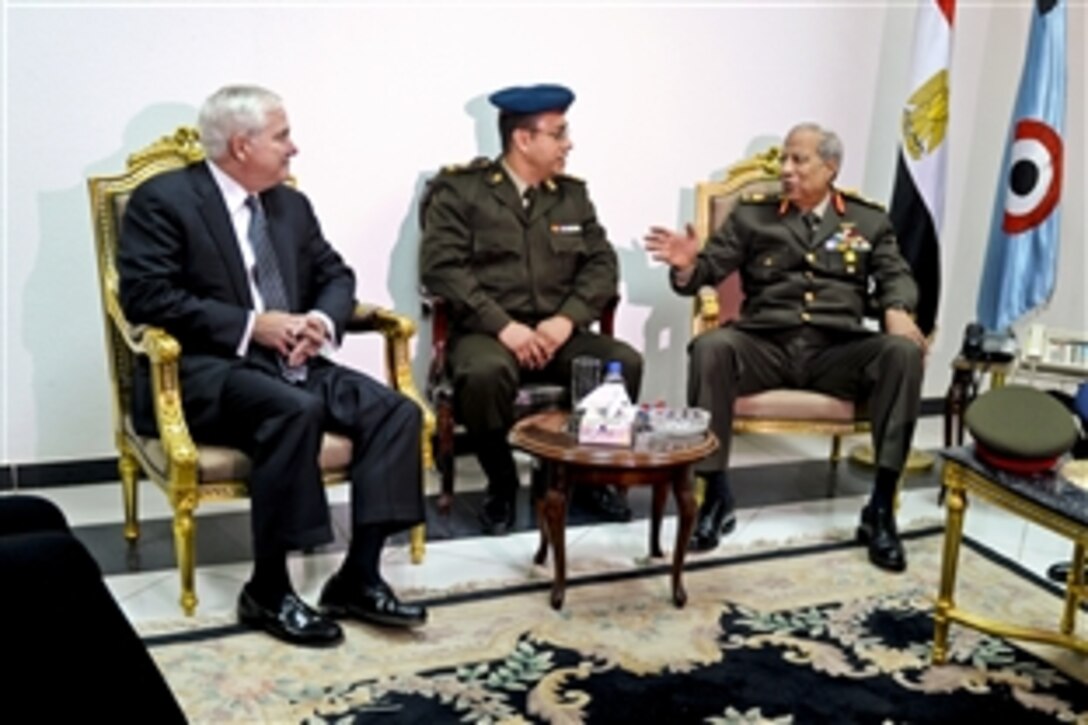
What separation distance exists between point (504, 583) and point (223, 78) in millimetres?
1794

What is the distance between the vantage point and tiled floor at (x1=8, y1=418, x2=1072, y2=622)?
115 inches

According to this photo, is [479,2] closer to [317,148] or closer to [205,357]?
[317,148]

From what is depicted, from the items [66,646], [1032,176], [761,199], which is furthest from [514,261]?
[66,646]

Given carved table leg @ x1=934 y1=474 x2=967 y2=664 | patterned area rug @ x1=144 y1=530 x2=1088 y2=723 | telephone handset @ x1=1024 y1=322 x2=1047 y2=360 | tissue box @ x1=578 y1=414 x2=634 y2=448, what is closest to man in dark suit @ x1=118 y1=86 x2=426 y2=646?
patterned area rug @ x1=144 y1=530 x2=1088 y2=723

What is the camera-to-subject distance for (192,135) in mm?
3238

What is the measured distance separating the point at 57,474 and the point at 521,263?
1.60 meters

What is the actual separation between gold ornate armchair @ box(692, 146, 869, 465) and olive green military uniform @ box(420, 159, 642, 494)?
0.33 m

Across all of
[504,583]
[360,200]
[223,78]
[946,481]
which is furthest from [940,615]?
[223,78]

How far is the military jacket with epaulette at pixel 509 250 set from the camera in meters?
3.49

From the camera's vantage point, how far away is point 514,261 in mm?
3576

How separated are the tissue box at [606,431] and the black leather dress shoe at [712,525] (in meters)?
0.64

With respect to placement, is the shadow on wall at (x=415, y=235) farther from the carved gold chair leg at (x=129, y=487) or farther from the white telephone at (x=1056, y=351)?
the white telephone at (x=1056, y=351)

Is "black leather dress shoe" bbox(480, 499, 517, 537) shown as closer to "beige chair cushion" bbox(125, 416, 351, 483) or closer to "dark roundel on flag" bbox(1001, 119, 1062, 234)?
"beige chair cushion" bbox(125, 416, 351, 483)

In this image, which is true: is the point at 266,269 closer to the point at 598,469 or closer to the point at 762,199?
the point at 598,469
